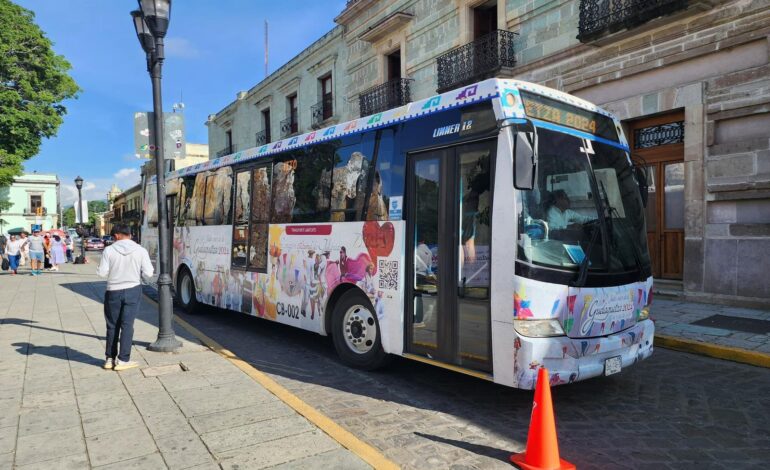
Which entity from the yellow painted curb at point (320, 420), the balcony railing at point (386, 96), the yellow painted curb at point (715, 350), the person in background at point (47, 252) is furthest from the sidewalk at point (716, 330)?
the person in background at point (47, 252)

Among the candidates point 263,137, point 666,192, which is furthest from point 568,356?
point 263,137

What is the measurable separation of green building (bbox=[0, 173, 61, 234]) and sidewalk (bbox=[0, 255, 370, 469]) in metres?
74.9

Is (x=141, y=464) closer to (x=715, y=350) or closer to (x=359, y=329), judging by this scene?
(x=359, y=329)

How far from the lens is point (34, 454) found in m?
3.62

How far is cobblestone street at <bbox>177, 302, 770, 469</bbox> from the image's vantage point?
3683mm

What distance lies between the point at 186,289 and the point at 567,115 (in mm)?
8020

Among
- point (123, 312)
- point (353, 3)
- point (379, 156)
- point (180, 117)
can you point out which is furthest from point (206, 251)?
point (353, 3)

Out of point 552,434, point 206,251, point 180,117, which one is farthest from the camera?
point 206,251

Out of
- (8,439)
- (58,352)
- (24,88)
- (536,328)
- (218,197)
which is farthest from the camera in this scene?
(24,88)

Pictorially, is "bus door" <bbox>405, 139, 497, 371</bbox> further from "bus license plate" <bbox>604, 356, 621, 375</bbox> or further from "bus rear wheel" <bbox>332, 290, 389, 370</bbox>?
"bus license plate" <bbox>604, 356, 621, 375</bbox>

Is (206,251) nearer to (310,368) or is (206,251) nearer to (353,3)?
(310,368)

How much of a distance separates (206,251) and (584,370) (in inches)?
271

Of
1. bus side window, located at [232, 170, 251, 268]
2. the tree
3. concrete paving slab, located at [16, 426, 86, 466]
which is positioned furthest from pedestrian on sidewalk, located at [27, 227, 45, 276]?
concrete paving slab, located at [16, 426, 86, 466]

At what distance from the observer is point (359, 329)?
5887mm
